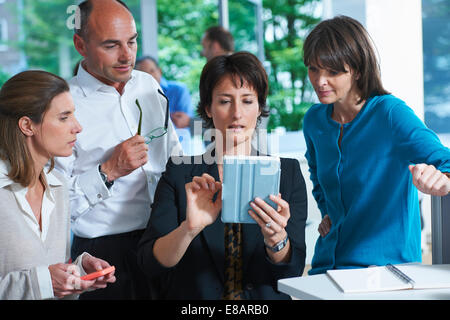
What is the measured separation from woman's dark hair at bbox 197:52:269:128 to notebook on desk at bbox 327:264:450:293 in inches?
26.9

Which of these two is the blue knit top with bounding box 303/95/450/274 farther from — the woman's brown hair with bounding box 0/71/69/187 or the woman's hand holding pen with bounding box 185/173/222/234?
the woman's brown hair with bounding box 0/71/69/187

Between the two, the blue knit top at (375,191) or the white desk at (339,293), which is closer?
the white desk at (339,293)

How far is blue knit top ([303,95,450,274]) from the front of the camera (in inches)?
62.5

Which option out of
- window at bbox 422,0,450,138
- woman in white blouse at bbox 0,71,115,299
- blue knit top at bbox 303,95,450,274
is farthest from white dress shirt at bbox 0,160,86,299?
window at bbox 422,0,450,138

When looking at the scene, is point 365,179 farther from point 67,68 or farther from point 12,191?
point 67,68

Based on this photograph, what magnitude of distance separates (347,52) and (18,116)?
1.04 metres

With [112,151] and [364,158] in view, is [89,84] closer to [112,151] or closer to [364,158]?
[112,151]

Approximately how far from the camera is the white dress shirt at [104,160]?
5.53 ft

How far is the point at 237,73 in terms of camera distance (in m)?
1.64

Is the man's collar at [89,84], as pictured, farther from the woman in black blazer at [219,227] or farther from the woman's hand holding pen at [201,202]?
the woman's hand holding pen at [201,202]

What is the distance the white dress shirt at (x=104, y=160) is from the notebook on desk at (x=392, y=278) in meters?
0.80

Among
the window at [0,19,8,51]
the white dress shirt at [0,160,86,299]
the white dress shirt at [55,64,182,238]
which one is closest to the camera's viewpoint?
the white dress shirt at [0,160,86,299]

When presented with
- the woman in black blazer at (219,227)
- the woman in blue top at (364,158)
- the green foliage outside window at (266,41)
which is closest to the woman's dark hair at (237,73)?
the woman in black blazer at (219,227)

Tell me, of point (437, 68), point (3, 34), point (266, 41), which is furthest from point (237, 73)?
point (266, 41)
